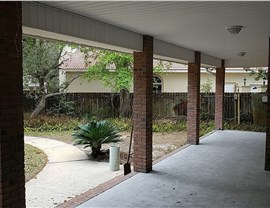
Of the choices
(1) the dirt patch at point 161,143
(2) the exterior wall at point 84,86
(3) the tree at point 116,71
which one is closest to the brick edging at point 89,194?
(1) the dirt patch at point 161,143

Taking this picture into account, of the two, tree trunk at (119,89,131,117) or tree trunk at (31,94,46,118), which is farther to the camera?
tree trunk at (119,89,131,117)

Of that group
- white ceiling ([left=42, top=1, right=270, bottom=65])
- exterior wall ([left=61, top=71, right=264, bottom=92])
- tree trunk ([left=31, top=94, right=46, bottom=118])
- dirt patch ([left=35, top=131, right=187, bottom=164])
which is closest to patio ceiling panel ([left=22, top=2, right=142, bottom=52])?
white ceiling ([left=42, top=1, right=270, bottom=65])

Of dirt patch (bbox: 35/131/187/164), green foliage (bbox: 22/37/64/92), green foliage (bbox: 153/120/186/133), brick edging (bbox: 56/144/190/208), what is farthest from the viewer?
green foliage (bbox: 22/37/64/92)

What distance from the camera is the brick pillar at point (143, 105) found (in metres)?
6.78

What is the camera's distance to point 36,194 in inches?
245

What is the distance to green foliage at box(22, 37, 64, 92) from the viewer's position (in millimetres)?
15279

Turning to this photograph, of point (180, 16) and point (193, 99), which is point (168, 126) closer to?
point (193, 99)

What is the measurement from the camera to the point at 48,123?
16.0 m

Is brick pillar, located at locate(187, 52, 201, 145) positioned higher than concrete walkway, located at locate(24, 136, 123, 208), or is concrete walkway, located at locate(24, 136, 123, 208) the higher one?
brick pillar, located at locate(187, 52, 201, 145)

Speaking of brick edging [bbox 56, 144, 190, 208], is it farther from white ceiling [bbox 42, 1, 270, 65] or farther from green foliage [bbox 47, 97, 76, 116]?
green foliage [bbox 47, 97, 76, 116]

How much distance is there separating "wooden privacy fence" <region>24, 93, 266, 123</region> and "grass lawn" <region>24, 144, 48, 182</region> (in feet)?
20.0

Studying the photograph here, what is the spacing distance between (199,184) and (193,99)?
4.48m

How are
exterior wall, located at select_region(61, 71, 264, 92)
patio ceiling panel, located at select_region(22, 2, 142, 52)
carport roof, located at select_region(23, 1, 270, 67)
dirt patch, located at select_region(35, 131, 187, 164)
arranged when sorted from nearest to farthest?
patio ceiling panel, located at select_region(22, 2, 142, 52) → carport roof, located at select_region(23, 1, 270, 67) → dirt patch, located at select_region(35, 131, 187, 164) → exterior wall, located at select_region(61, 71, 264, 92)

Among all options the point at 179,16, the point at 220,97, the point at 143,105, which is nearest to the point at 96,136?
the point at 143,105
